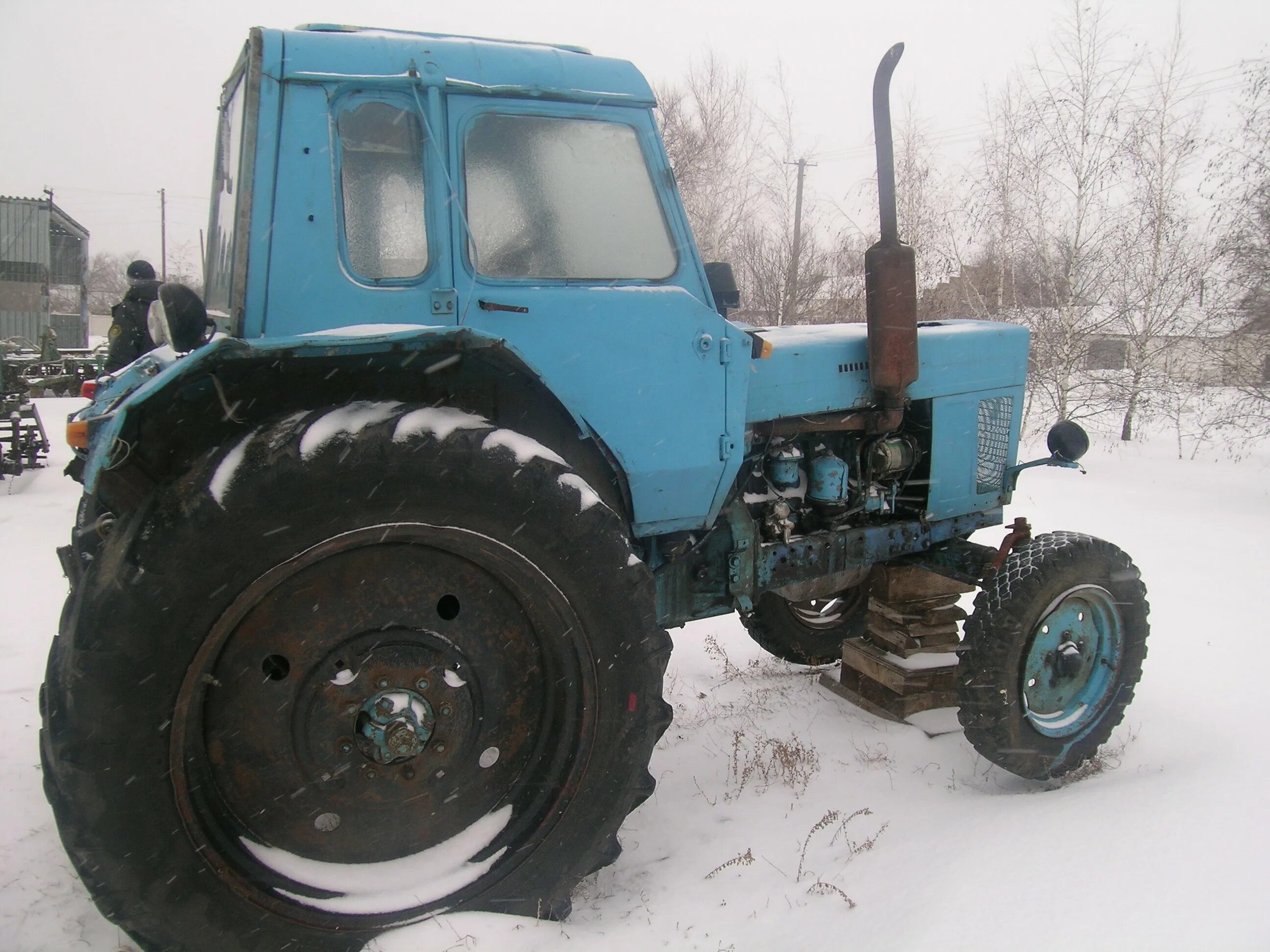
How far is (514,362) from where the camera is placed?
6.78 feet

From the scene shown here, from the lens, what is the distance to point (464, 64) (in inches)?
90.7

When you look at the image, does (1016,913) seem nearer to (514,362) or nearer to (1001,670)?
(1001,670)

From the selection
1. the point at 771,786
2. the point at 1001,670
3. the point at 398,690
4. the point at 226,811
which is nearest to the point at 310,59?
the point at 398,690

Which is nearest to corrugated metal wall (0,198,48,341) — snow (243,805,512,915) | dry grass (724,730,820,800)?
dry grass (724,730,820,800)

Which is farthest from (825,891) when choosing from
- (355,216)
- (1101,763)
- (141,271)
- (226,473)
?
(141,271)

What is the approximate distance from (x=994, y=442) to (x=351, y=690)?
311cm

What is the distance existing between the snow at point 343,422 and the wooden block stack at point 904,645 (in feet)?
9.08

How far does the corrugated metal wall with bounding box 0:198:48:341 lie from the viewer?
20.9 meters

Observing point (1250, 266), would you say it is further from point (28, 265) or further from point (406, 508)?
point (28, 265)

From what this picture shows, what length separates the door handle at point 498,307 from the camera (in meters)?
2.31

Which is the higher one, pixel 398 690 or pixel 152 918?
pixel 398 690

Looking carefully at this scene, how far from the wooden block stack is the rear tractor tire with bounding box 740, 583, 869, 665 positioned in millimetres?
361

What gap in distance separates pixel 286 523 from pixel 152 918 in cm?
90

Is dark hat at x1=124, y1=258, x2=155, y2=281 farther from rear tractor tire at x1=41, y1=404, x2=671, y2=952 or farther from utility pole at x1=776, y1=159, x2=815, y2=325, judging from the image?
utility pole at x1=776, y1=159, x2=815, y2=325
